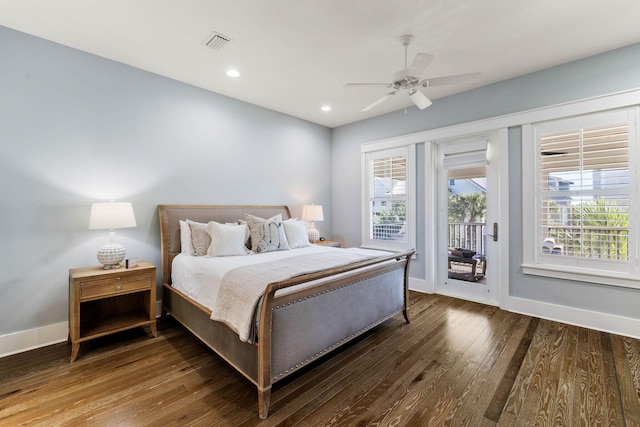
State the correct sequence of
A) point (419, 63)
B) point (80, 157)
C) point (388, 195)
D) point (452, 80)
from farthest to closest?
point (388, 195), point (80, 157), point (452, 80), point (419, 63)

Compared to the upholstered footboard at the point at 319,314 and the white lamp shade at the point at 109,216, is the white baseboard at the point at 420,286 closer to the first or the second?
the upholstered footboard at the point at 319,314

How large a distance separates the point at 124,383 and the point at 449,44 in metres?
4.06

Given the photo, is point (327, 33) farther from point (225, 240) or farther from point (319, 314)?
point (319, 314)

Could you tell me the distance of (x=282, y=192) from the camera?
4805mm

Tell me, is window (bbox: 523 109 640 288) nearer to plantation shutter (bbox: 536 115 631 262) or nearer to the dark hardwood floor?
plantation shutter (bbox: 536 115 631 262)

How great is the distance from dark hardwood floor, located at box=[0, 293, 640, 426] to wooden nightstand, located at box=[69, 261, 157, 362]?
0.18m

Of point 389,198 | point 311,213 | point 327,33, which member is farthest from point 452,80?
point 311,213

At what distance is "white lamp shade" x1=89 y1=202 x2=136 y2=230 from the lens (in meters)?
2.65

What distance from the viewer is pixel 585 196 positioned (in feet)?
10.2

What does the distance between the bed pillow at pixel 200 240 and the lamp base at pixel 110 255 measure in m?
0.67

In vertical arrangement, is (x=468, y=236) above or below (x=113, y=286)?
above

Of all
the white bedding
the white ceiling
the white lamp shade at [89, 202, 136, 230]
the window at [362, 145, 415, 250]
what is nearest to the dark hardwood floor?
the white bedding

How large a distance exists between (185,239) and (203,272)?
2.99 ft

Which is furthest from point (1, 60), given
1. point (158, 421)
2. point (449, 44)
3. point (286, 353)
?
point (449, 44)
